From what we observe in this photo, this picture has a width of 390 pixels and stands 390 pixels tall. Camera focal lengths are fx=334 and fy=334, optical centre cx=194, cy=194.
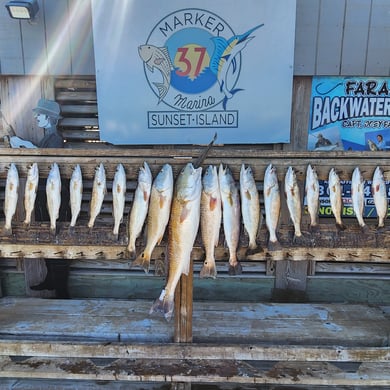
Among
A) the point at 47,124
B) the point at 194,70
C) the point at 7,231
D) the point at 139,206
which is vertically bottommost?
the point at 7,231

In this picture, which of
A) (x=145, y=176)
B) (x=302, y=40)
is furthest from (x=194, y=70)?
(x=145, y=176)

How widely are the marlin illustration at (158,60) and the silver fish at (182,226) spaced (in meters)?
1.31

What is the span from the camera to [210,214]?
217 centimetres

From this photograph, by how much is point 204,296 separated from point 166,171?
6.52ft

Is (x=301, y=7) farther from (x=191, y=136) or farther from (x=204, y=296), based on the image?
(x=204, y=296)

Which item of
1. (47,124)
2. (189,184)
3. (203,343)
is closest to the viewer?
(189,184)

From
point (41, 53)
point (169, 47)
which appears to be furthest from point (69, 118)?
point (169, 47)

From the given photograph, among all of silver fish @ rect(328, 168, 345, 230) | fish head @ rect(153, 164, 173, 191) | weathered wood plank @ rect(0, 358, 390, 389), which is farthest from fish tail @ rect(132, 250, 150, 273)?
silver fish @ rect(328, 168, 345, 230)

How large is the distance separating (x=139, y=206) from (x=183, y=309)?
898 mm

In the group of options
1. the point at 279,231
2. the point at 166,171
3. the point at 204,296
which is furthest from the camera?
the point at 204,296

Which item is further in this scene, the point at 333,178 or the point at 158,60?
the point at 158,60

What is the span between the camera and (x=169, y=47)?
9.96 feet

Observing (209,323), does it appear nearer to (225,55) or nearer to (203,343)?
(203,343)

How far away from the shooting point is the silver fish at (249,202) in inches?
87.2
